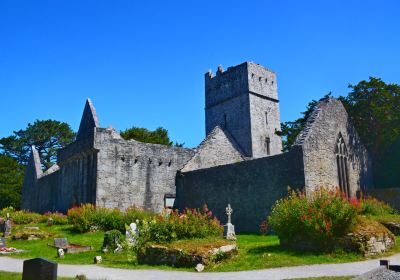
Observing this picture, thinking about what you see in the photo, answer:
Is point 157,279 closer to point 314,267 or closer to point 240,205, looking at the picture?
point 314,267

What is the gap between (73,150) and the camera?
24469 mm

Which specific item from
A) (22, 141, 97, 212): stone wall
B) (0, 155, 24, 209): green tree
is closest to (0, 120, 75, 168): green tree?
(0, 155, 24, 209): green tree

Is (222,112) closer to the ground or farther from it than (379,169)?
farther from it

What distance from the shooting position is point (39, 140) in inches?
2569

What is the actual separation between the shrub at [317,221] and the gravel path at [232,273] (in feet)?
4.48

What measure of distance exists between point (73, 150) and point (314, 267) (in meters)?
18.4

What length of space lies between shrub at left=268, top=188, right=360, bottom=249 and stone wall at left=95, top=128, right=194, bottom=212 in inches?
503

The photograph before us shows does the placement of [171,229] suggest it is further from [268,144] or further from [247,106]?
[268,144]

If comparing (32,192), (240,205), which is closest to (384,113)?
(240,205)

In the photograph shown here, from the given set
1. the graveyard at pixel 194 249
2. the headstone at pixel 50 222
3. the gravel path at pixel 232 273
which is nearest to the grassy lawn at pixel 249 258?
the graveyard at pixel 194 249

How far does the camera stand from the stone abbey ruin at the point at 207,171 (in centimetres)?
1948

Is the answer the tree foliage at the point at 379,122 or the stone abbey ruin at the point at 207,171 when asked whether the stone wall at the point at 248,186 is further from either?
the tree foliage at the point at 379,122

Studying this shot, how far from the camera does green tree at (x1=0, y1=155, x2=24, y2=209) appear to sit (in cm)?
4744

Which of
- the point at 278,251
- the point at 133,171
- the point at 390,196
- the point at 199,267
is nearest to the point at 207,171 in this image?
the point at 133,171
